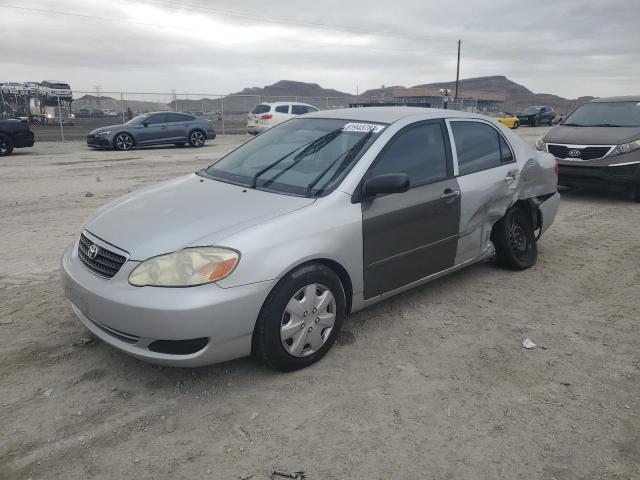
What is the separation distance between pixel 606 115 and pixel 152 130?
13992mm

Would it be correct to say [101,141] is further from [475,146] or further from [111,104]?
[475,146]

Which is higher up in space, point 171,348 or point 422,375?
point 171,348

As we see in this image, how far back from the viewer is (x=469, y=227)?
454 centimetres

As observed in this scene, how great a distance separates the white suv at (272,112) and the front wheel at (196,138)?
3785 mm

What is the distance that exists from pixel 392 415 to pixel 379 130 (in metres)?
2.10

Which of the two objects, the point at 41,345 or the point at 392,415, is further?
the point at 41,345

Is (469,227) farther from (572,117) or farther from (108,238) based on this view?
(572,117)

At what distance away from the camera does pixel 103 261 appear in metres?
3.24

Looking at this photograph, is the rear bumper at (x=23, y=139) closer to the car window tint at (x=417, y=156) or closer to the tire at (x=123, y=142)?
the tire at (x=123, y=142)

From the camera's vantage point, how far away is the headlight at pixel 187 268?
2.95 meters

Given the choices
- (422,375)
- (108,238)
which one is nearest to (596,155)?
(422,375)

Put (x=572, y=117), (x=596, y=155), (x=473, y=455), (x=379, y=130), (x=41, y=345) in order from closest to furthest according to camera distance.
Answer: (x=473, y=455)
(x=41, y=345)
(x=379, y=130)
(x=596, y=155)
(x=572, y=117)

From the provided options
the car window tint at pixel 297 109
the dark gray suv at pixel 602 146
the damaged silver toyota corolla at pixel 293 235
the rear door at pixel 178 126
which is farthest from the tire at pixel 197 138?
the damaged silver toyota corolla at pixel 293 235

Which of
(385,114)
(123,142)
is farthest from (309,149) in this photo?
(123,142)
